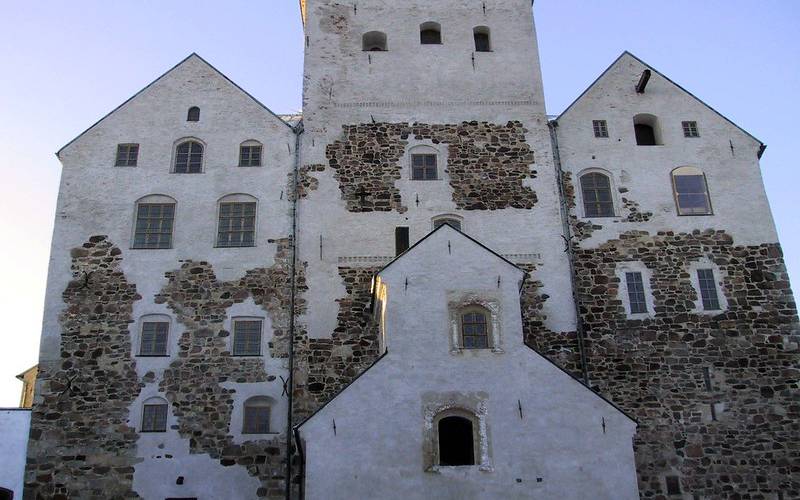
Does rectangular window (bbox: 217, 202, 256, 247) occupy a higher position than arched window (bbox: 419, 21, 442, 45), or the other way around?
arched window (bbox: 419, 21, 442, 45)

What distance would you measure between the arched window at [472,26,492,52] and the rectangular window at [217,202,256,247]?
9.57m

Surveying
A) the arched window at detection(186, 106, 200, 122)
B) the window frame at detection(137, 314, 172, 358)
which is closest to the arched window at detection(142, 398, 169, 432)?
the window frame at detection(137, 314, 172, 358)

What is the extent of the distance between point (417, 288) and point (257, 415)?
19.3ft

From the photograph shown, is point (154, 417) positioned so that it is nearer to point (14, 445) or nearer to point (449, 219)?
point (14, 445)

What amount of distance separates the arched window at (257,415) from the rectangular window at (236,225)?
469 centimetres

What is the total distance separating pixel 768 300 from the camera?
74.8 ft

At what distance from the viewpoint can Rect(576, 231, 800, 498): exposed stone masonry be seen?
20.9m

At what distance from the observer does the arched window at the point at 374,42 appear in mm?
26656

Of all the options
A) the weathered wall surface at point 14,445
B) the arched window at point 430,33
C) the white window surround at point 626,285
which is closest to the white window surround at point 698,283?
the white window surround at point 626,285

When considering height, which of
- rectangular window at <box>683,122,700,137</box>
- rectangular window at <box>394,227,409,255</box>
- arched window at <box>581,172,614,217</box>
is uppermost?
rectangular window at <box>683,122,700,137</box>

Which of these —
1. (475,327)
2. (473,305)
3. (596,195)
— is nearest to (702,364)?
(596,195)

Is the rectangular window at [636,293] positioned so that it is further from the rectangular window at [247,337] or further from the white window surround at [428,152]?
the rectangular window at [247,337]

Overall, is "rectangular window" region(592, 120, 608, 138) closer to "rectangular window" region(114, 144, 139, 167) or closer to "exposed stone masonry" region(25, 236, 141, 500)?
"rectangular window" region(114, 144, 139, 167)

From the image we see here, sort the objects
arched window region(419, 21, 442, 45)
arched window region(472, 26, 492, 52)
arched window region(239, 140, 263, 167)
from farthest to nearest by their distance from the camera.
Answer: arched window region(419, 21, 442, 45) → arched window region(472, 26, 492, 52) → arched window region(239, 140, 263, 167)
